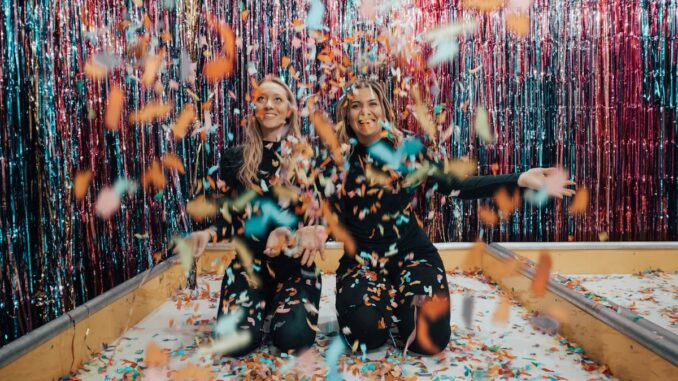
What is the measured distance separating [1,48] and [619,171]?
9.21 ft

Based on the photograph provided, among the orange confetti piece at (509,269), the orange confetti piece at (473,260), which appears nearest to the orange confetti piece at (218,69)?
the orange confetti piece at (473,260)

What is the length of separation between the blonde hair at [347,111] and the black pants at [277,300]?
484mm

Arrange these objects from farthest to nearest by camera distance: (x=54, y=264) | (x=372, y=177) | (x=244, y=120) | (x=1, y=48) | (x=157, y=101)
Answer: (x=244, y=120) < (x=157, y=101) < (x=372, y=177) < (x=54, y=264) < (x=1, y=48)

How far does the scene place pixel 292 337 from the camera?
155 centimetres

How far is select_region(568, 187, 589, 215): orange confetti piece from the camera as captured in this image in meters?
2.82

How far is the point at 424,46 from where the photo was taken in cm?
279

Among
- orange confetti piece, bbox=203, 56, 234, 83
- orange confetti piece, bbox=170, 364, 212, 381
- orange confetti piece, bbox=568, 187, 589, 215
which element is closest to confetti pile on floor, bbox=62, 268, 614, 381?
orange confetti piece, bbox=170, 364, 212, 381

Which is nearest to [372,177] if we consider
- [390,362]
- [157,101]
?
[390,362]

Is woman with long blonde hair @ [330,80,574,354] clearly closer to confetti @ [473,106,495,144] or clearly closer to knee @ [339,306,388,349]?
knee @ [339,306,388,349]

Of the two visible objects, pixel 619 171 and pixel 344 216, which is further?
pixel 619 171

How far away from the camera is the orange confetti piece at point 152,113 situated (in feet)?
6.78

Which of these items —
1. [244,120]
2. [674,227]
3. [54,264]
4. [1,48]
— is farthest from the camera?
[674,227]

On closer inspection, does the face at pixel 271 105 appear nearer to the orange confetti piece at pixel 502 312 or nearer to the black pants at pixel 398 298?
the black pants at pixel 398 298

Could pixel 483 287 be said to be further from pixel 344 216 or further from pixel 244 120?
pixel 244 120
